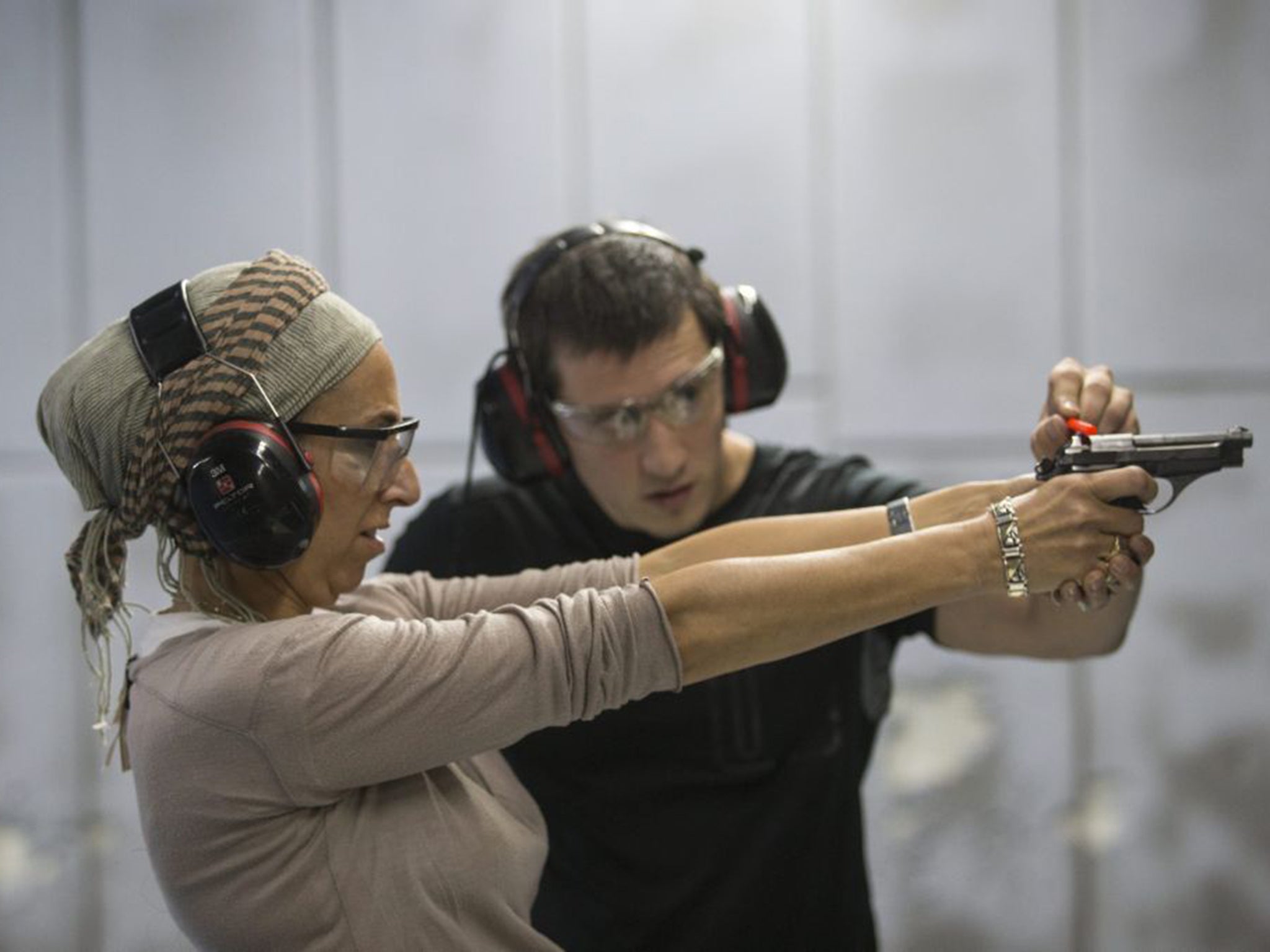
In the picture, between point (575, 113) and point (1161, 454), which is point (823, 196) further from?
point (1161, 454)

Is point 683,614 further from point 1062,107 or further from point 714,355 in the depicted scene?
point 1062,107

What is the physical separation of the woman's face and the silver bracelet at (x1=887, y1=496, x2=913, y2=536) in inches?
22.2

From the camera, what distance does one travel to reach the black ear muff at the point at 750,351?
178cm

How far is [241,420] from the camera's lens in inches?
42.8

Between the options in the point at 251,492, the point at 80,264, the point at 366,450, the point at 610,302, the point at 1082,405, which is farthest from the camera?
the point at 80,264

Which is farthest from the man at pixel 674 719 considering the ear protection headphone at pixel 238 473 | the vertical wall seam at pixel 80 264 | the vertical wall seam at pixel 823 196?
the vertical wall seam at pixel 80 264

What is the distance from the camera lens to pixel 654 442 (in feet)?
5.64

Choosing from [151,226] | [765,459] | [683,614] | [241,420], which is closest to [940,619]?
[765,459]

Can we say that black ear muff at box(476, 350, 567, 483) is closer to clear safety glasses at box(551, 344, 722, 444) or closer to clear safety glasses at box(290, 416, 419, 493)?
clear safety glasses at box(551, 344, 722, 444)

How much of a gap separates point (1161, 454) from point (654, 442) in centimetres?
70

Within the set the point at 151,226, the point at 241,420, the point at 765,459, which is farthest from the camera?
the point at 151,226

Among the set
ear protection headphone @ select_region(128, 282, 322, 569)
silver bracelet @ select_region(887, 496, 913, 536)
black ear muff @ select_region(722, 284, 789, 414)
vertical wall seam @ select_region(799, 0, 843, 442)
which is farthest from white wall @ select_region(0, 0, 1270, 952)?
ear protection headphone @ select_region(128, 282, 322, 569)

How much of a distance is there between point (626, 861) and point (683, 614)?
2.42ft

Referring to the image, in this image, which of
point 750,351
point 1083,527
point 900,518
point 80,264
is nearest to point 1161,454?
point 1083,527
